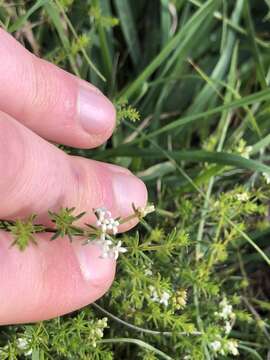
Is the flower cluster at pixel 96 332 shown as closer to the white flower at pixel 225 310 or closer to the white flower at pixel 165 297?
the white flower at pixel 165 297

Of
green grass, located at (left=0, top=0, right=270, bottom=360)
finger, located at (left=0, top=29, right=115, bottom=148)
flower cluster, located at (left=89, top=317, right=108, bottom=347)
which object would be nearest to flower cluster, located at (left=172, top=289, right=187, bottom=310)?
green grass, located at (left=0, top=0, right=270, bottom=360)

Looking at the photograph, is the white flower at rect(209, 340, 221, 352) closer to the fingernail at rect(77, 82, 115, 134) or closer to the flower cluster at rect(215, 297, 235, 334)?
the flower cluster at rect(215, 297, 235, 334)

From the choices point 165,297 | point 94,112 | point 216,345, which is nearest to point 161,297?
point 165,297

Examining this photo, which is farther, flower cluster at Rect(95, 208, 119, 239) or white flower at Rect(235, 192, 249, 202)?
white flower at Rect(235, 192, 249, 202)

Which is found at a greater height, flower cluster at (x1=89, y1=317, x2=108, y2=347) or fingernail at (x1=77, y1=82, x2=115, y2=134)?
fingernail at (x1=77, y1=82, x2=115, y2=134)

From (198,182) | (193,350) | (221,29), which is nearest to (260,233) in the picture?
(198,182)

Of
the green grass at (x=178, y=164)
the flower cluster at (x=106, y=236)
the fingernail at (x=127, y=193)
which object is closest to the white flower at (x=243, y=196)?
the green grass at (x=178, y=164)
